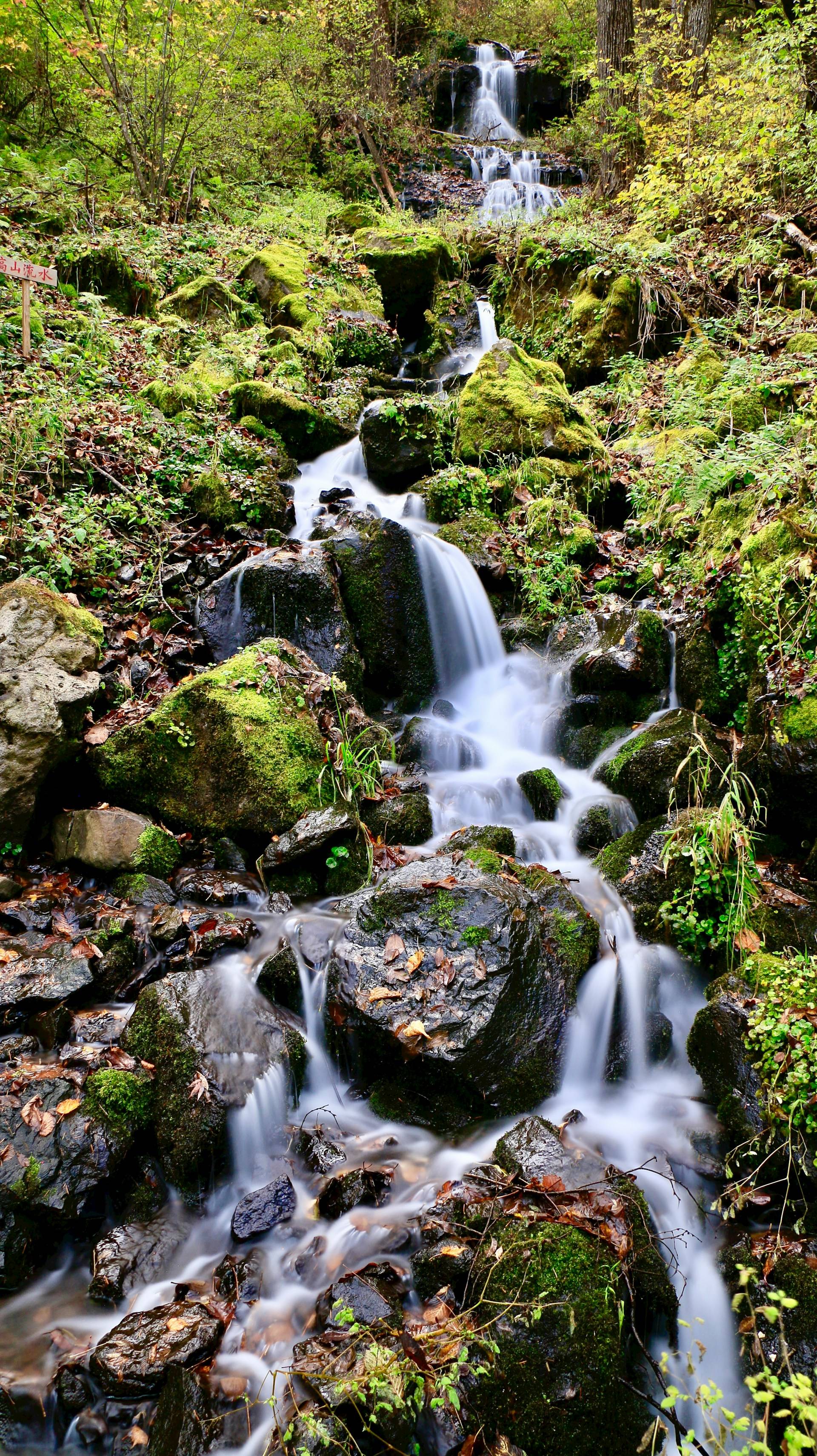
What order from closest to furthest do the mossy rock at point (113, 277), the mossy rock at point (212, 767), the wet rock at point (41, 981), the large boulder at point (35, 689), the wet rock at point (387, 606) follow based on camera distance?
the wet rock at point (41, 981) → the large boulder at point (35, 689) → the mossy rock at point (212, 767) → the wet rock at point (387, 606) → the mossy rock at point (113, 277)

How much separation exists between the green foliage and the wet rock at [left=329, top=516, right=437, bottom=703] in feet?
10.7

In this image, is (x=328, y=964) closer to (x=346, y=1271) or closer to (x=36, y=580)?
(x=346, y=1271)

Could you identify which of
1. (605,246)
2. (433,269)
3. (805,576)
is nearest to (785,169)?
(605,246)

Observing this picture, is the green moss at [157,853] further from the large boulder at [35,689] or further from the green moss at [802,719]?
the green moss at [802,719]

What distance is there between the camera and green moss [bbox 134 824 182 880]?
5387 millimetres

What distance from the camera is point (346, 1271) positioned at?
3.57 m

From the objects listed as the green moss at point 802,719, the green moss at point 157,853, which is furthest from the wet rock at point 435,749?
the green moss at point 802,719

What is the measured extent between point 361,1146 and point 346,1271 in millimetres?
652

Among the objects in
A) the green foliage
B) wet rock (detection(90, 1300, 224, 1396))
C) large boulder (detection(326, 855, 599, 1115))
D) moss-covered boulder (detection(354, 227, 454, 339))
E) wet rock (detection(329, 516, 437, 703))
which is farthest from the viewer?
moss-covered boulder (detection(354, 227, 454, 339))

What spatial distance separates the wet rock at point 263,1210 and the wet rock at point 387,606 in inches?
180

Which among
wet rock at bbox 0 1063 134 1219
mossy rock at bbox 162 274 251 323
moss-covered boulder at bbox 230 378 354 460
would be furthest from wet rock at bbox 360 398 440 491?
Result: wet rock at bbox 0 1063 134 1219

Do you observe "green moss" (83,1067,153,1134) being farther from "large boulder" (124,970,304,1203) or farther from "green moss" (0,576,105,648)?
"green moss" (0,576,105,648)

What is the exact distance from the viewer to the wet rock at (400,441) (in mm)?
9578

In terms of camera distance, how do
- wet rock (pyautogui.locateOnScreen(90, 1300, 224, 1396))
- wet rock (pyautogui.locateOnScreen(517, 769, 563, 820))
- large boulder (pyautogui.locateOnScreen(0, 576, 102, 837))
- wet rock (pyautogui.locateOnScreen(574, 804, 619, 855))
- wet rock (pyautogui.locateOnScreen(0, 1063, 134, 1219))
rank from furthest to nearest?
wet rock (pyautogui.locateOnScreen(517, 769, 563, 820)), wet rock (pyautogui.locateOnScreen(574, 804, 619, 855)), large boulder (pyautogui.locateOnScreen(0, 576, 102, 837)), wet rock (pyautogui.locateOnScreen(0, 1063, 134, 1219)), wet rock (pyautogui.locateOnScreen(90, 1300, 224, 1396))
